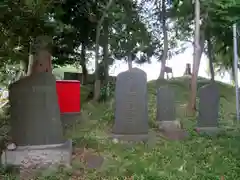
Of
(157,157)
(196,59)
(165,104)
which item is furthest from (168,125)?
(196,59)

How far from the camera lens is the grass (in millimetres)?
4637

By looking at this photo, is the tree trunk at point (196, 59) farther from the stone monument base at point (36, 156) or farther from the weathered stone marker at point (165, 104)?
the stone monument base at point (36, 156)

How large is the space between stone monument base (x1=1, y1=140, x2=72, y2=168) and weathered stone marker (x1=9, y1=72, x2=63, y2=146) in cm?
15

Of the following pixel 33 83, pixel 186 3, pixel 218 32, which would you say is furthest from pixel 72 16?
pixel 33 83

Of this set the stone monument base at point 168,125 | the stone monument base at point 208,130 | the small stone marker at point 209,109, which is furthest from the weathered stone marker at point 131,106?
the small stone marker at point 209,109

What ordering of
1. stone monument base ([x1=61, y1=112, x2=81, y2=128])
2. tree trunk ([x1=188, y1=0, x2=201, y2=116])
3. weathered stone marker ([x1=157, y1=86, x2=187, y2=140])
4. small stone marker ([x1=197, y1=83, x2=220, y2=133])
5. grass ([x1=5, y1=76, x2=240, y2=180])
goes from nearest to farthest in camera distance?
grass ([x1=5, y1=76, x2=240, y2=180]) → small stone marker ([x1=197, y1=83, x2=220, y2=133]) → weathered stone marker ([x1=157, y1=86, x2=187, y2=140]) → stone monument base ([x1=61, y1=112, x2=81, y2=128]) → tree trunk ([x1=188, y1=0, x2=201, y2=116])

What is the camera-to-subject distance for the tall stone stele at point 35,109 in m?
4.96

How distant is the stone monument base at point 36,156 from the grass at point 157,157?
0.73 feet

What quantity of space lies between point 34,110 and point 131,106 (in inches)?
99.1

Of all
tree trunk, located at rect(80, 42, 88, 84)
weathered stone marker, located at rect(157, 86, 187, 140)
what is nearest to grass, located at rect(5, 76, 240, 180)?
weathered stone marker, located at rect(157, 86, 187, 140)

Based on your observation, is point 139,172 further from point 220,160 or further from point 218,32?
point 218,32

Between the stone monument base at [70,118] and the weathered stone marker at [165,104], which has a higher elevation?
the weathered stone marker at [165,104]

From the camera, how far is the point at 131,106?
6809mm

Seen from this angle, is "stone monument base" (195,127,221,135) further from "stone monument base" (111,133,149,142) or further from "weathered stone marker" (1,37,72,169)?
"weathered stone marker" (1,37,72,169)
